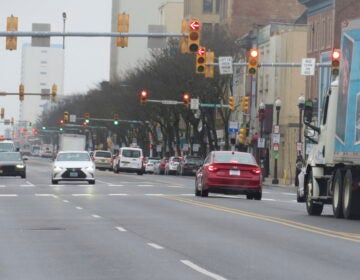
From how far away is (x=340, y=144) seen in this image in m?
29.0

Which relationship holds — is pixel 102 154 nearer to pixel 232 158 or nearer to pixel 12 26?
pixel 232 158

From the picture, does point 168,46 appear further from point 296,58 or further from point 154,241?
point 154,241

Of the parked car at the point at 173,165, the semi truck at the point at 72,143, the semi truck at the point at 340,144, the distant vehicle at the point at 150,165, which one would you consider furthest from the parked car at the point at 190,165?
the semi truck at the point at 340,144

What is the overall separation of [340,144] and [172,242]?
914cm

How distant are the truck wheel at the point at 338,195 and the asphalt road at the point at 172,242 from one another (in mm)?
293

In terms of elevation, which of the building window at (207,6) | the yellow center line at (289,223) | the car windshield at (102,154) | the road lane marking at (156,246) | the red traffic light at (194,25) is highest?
the building window at (207,6)

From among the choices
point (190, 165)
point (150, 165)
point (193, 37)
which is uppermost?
point (193, 37)

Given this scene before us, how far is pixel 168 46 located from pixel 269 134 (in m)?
11.2

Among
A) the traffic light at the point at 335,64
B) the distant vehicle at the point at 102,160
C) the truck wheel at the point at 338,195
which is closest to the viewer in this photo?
the truck wheel at the point at 338,195

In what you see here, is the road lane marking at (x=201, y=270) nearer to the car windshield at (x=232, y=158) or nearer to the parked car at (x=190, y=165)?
the car windshield at (x=232, y=158)

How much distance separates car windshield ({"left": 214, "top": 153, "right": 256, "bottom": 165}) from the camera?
4169cm

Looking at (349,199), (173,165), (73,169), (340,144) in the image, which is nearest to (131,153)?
(173,165)

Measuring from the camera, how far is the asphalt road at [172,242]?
1595 cm

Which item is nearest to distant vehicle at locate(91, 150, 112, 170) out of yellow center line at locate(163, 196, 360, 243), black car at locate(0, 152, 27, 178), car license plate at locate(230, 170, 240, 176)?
black car at locate(0, 152, 27, 178)
